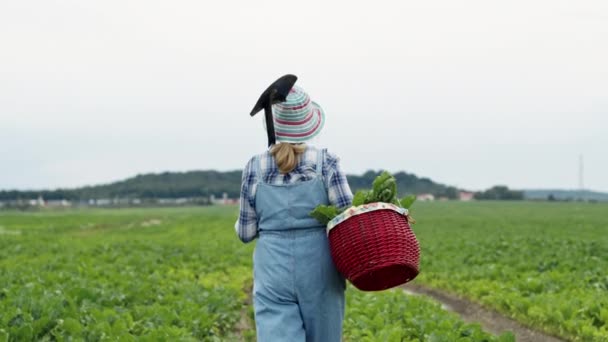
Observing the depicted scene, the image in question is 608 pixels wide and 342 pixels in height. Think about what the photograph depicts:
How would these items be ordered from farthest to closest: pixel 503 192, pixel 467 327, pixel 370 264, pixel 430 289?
pixel 503 192, pixel 430 289, pixel 467 327, pixel 370 264

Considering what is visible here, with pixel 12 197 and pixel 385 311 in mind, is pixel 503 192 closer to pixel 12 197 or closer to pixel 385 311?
pixel 12 197

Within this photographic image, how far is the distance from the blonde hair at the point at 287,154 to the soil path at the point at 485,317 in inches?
219

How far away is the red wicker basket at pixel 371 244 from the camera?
332 centimetres

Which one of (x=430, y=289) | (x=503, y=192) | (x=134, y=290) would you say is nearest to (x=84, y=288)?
(x=134, y=290)

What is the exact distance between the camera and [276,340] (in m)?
3.37

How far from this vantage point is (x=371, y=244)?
333 centimetres

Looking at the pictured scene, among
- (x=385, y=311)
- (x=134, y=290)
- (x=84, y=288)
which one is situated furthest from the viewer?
(x=134, y=290)

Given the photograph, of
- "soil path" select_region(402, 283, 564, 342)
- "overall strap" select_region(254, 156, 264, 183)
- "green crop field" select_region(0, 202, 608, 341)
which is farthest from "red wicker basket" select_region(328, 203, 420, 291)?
"soil path" select_region(402, 283, 564, 342)

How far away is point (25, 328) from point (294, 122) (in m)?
4.00

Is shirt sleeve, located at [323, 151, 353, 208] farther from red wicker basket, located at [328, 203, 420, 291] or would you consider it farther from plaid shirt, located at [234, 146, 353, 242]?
red wicker basket, located at [328, 203, 420, 291]

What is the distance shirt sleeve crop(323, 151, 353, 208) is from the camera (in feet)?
11.6

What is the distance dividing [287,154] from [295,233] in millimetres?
423

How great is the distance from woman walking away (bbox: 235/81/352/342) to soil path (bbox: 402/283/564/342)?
5.27 metres

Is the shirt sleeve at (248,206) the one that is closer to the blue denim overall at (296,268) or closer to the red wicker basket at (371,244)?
the blue denim overall at (296,268)
